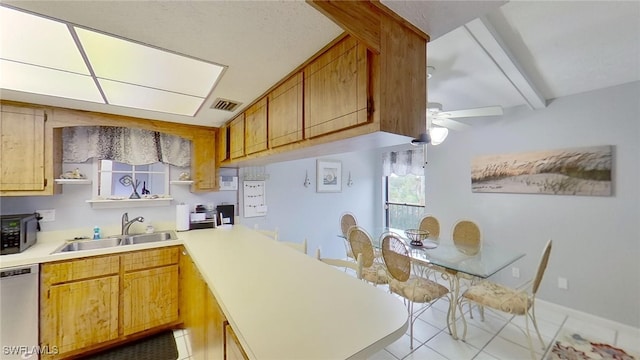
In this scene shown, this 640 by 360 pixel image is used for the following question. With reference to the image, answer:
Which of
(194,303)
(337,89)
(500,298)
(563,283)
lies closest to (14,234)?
(194,303)

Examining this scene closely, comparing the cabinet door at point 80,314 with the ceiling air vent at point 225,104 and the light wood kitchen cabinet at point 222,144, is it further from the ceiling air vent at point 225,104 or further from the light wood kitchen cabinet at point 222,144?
the ceiling air vent at point 225,104

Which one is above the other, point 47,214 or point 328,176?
point 328,176

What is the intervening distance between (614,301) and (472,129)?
223cm

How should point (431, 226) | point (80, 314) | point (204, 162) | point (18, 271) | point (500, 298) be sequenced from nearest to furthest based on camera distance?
point (18, 271) < point (80, 314) < point (500, 298) < point (204, 162) < point (431, 226)

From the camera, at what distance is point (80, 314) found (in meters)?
1.96

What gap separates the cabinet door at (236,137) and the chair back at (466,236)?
2.54 metres

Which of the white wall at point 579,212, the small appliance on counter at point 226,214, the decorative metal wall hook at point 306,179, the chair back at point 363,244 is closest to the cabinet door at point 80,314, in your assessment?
the small appliance on counter at point 226,214

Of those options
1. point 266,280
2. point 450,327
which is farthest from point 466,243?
point 266,280

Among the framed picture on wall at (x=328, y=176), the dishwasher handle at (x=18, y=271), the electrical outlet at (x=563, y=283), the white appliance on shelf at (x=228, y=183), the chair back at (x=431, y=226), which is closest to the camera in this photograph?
the dishwasher handle at (x=18, y=271)

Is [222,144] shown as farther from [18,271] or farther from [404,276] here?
[404,276]

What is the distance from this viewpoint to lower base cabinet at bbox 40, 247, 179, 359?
1.87m

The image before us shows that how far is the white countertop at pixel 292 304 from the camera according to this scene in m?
0.84

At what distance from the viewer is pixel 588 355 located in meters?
1.97

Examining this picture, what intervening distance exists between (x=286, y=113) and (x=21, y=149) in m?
2.26
